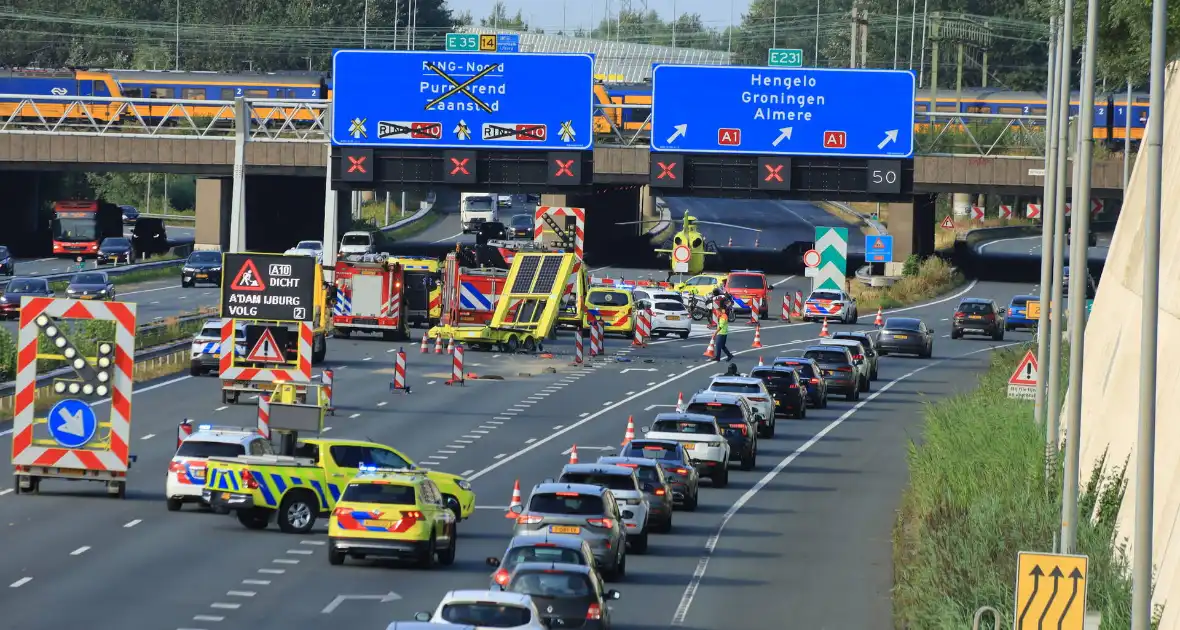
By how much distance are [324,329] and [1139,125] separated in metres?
52.9

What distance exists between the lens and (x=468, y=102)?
57594mm

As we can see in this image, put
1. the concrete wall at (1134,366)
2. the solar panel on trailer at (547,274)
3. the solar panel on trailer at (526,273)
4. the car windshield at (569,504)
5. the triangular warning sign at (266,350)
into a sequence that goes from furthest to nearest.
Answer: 1. the solar panel on trailer at (547,274)
2. the solar panel on trailer at (526,273)
3. the triangular warning sign at (266,350)
4. the car windshield at (569,504)
5. the concrete wall at (1134,366)

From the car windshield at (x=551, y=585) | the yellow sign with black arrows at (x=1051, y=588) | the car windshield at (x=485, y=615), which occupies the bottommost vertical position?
the car windshield at (x=551, y=585)

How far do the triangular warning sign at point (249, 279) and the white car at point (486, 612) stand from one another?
83.4ft

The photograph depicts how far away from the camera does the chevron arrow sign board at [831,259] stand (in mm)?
76500

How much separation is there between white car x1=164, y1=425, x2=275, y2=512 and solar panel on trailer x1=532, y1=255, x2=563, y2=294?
28.9 metres

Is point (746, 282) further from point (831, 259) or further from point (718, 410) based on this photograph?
point (718, 410)

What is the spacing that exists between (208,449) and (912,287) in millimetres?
59079

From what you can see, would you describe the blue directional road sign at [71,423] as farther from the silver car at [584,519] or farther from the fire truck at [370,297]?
the fire truck at [370,297]

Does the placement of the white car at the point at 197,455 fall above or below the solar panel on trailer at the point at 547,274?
below

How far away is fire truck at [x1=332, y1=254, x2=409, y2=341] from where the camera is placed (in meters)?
60.0

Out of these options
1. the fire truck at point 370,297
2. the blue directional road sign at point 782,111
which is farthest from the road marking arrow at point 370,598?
the fire truck at point 370,297

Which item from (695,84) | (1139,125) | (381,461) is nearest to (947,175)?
(695,84)

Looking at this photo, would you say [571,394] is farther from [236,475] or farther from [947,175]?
[947,175]
